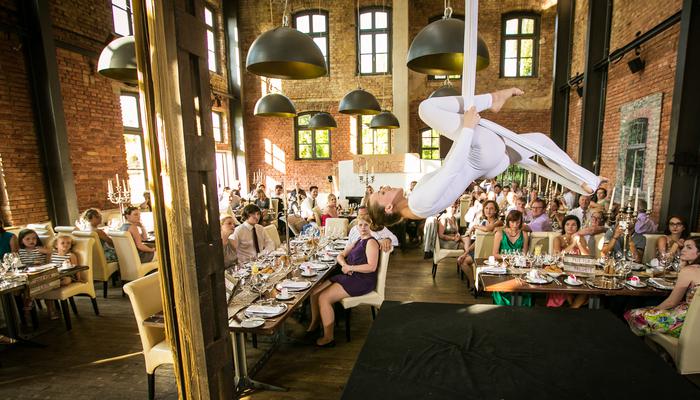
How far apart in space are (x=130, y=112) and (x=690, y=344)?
932 cm

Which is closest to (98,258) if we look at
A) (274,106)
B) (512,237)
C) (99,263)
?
(99,263)

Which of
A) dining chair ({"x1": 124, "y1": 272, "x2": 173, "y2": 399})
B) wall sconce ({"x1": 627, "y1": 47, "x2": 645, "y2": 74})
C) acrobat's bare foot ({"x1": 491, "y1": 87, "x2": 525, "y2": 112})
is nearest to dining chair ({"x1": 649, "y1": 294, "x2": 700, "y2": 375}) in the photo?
acrobat's bare foot ({"x1": 491, "y1": 87, "x2": 525, "y2": 112})

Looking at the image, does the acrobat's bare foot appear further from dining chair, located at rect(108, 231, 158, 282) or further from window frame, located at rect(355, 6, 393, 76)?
window frame, located at rect(355, 6, 393, 76)

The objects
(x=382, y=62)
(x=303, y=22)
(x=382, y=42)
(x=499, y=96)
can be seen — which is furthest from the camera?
(x=303, y=22)

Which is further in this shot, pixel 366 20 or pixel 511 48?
pixel 366 20

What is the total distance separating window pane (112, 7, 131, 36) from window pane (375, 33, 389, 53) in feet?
22.3

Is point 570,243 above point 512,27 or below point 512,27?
below

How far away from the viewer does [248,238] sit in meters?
4.39

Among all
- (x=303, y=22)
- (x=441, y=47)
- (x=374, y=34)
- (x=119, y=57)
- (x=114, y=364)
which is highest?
(x=303, y=22)

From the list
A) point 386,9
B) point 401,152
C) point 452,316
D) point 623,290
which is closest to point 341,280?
point 452,316

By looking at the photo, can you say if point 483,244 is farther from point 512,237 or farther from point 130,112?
→ point 130,112

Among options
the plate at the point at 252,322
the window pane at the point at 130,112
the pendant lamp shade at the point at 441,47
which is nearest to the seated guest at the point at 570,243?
the pendant lamp shade at the point at 441,47

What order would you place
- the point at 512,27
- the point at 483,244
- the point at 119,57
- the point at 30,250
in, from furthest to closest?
the point at 512,27
the point at 483,244
the point at 30,250
the point at 119,57

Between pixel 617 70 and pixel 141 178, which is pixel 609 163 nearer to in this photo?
pixel 617 70
